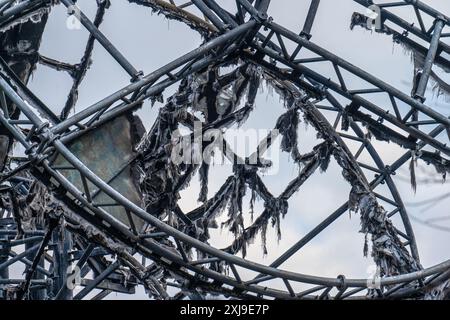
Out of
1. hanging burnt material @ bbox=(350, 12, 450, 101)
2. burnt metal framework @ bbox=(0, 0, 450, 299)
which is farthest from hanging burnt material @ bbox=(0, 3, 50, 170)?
hanging burnt material @ bbox=(350, 12, 450, 101)

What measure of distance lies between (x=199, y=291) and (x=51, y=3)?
4163 millimetres

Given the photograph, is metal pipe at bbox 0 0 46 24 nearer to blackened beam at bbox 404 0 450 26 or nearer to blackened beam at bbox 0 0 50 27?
blackened beam at bbox 0 0 50 27

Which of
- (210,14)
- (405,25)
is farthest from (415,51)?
(210,14)

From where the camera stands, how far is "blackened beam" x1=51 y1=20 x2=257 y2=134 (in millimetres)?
14013

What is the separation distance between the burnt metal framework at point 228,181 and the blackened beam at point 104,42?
1 cm

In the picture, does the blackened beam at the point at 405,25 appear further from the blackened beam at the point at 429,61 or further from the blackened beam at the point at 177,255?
the blackened beam at the point at 177,255

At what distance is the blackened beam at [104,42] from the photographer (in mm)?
14773

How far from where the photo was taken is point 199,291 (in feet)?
50.2

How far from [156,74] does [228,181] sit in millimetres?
2578

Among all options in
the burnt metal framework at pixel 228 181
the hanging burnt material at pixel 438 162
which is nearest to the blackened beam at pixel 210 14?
the burnt metal framework at pixel 228 181
